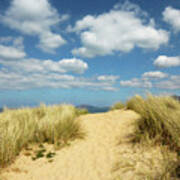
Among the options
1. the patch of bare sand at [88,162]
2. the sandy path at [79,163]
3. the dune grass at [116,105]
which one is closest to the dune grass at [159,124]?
the patch of bare sand at [88,162]

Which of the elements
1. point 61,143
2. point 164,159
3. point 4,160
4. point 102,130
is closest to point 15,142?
point 4,160

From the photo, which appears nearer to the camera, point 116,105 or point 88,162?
point 88,162

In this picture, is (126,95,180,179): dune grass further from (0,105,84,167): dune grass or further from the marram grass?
(0,105,84,167): dune grass

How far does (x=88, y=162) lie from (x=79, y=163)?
0.70 feet

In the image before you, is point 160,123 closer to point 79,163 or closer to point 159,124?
point 159,124

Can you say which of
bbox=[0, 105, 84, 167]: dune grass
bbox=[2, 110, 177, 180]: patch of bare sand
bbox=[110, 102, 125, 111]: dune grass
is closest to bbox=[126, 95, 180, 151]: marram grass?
bbox=[2, 110, 177, 180]: patch of bare sand

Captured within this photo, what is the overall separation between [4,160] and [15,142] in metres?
0.49

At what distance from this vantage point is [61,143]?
543 cm

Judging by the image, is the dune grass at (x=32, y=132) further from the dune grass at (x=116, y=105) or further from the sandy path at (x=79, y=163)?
the dune grass at (x=116, y=105)

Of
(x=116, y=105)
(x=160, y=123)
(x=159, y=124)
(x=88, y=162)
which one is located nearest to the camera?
(x=88, y=162)

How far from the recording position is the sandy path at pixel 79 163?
154 inches

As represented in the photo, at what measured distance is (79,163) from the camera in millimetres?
4371

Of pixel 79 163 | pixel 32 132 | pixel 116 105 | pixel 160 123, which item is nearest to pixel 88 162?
pixel 79 163

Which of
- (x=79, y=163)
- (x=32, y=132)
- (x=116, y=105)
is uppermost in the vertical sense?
(x=116, y=105)
